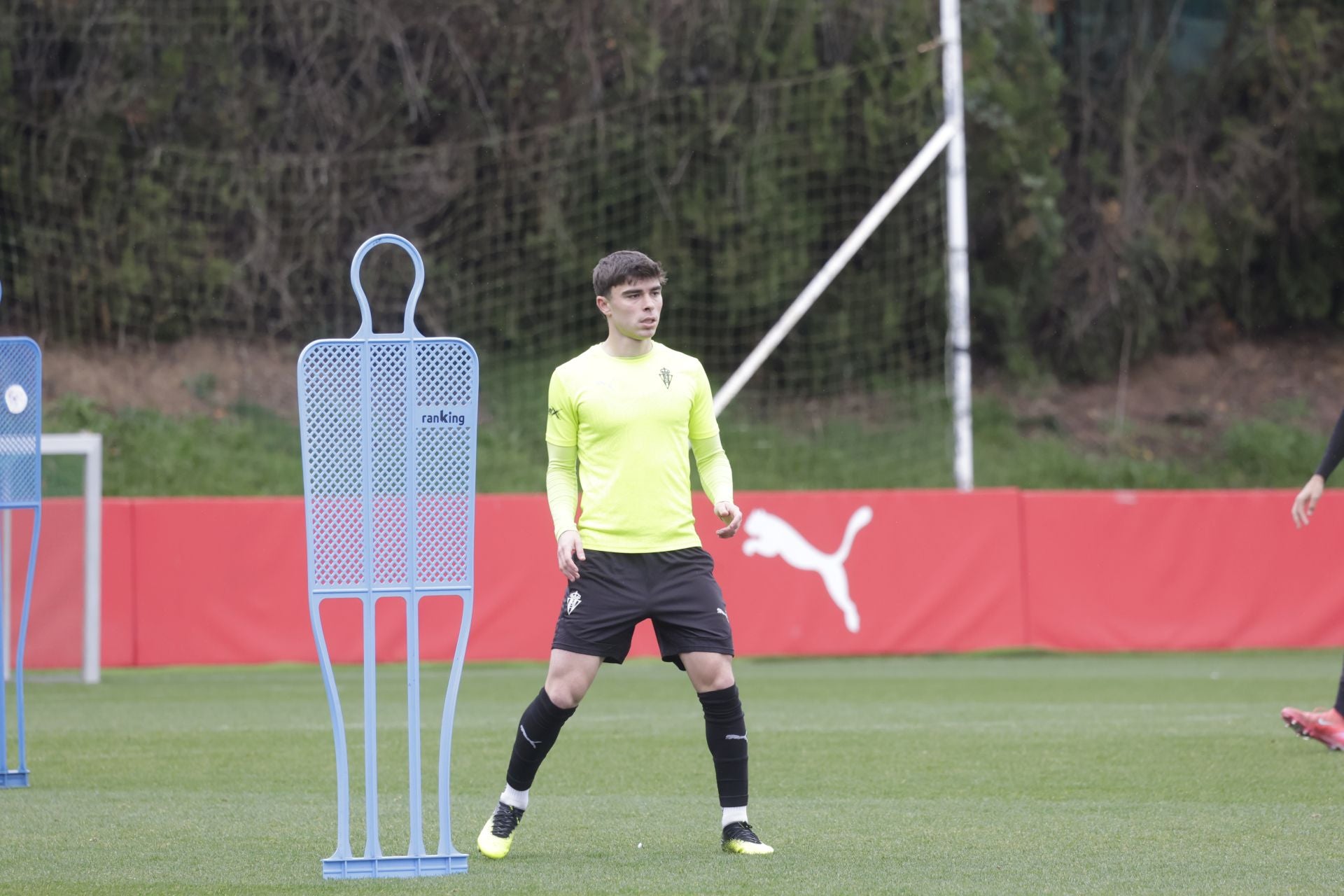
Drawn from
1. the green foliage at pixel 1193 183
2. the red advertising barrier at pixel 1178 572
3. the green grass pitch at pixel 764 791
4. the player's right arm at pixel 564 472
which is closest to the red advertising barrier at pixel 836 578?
the red advertising barrier at pixel 1178 572

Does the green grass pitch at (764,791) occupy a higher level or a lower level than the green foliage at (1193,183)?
lower

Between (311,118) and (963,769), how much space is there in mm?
15355

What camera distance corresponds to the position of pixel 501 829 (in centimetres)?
583

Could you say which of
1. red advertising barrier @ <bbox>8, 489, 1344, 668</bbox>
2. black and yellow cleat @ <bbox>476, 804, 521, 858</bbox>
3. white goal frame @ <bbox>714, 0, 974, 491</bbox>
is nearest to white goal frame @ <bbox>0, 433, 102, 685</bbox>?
red advertising barrier @ <bbox>8, 489, 1344, 668</bbox>

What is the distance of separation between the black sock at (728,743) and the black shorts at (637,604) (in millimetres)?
201

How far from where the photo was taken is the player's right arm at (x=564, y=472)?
5.63 m

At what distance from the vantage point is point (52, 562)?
47.5 feet

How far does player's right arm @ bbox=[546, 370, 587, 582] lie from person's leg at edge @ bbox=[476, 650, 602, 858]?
0.96 feet

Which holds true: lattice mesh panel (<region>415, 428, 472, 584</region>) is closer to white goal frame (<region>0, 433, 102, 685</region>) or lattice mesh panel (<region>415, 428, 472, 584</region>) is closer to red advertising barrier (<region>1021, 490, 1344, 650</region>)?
white goal frame (<region>0, 433, 102, 685</region>)

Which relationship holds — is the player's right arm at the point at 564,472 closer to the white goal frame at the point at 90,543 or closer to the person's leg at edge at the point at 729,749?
the person's leg at edge at the point at 729,749

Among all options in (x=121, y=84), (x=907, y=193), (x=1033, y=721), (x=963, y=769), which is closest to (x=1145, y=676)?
(x=1033, y=721)

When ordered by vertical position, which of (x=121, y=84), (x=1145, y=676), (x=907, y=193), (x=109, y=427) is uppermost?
(x=121, y=84)

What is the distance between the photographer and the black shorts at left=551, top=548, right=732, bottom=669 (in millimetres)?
5664

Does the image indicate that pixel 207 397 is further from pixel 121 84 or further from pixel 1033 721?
pixel 1033 721
